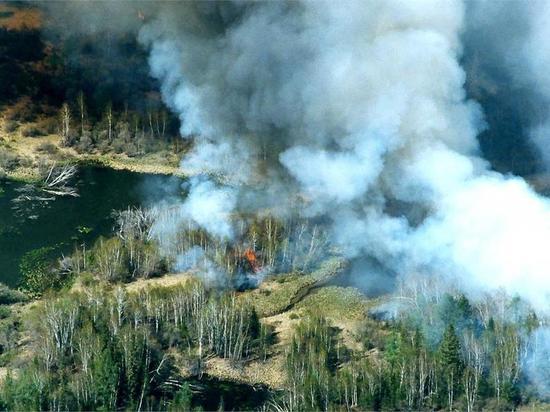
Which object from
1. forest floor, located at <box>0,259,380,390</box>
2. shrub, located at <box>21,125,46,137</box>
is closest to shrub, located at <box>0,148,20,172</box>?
shrub, located at <box>21,125,46,137</box>

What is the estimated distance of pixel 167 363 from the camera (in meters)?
32.3

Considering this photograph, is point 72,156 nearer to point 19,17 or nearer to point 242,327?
point 19,17

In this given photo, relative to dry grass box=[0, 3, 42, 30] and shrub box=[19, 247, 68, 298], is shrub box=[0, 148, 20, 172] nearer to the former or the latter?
shrub box=[19, 247, 68, 298]

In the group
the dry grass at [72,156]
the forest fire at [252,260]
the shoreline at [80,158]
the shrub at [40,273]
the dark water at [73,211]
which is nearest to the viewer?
the shrub at [40,273]

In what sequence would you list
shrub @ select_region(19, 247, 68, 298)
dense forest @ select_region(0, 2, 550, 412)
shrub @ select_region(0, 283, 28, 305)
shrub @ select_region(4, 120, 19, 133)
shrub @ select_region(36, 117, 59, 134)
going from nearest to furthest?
dense forest @ select_region(0, 2, 550, 412), shrub @ select_region(0, 283, 28, 305), shrub @ select_region(19, 247, 68, 298), shrub @ select_region(4, 120, 19, 133), shrub @ select_region(36, 117, 59, 134)

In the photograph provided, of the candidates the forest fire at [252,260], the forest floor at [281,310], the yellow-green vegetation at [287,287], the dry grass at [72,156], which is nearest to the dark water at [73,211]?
the dry grass at [72,156]

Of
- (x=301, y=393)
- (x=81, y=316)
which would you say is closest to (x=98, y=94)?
(x=81, y=316)

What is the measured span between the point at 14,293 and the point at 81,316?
5.44 metres

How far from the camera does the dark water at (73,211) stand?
42094mm

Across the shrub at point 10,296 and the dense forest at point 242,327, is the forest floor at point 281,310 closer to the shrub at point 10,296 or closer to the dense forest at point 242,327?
the dense forest at point 242,327

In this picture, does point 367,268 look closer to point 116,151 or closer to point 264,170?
point 264,170

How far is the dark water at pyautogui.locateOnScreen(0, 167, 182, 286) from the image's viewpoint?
4209cm

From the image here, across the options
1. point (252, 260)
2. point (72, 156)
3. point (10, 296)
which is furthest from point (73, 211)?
point (252, 260)

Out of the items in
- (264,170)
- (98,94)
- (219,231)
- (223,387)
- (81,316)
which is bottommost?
(223,387)
